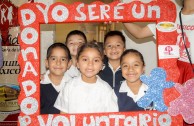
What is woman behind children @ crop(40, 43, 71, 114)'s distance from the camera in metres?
0.93

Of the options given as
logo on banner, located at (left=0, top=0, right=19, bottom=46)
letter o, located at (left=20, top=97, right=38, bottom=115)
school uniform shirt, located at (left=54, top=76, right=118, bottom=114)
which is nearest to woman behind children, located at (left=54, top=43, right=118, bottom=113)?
school uniform shirt, located at (left=54, top=76, right=118, bottom=114)

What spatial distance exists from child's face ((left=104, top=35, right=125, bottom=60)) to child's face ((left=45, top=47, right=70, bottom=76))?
0.20 metres

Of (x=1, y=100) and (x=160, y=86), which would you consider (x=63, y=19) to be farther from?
(x=1, y=100)

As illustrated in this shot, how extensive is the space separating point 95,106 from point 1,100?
A: 3.21ft

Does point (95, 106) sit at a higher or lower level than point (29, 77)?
lower

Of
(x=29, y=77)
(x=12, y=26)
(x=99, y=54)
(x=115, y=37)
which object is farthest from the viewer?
(x=12, y=26)

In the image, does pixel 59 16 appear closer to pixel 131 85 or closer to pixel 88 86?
pixel 88 86

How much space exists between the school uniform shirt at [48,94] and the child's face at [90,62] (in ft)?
0.44

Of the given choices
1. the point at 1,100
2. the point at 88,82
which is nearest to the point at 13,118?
the point at 1,100

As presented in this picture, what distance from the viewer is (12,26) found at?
1.58 metres

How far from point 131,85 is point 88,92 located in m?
0.18

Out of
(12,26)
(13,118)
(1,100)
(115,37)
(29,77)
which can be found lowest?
(13,118)

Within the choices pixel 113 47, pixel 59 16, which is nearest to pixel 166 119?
pixel 113 47

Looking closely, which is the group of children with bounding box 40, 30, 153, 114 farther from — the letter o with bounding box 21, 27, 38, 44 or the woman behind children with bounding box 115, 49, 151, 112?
the letter o with bounding box 21, 27, 38, 44
